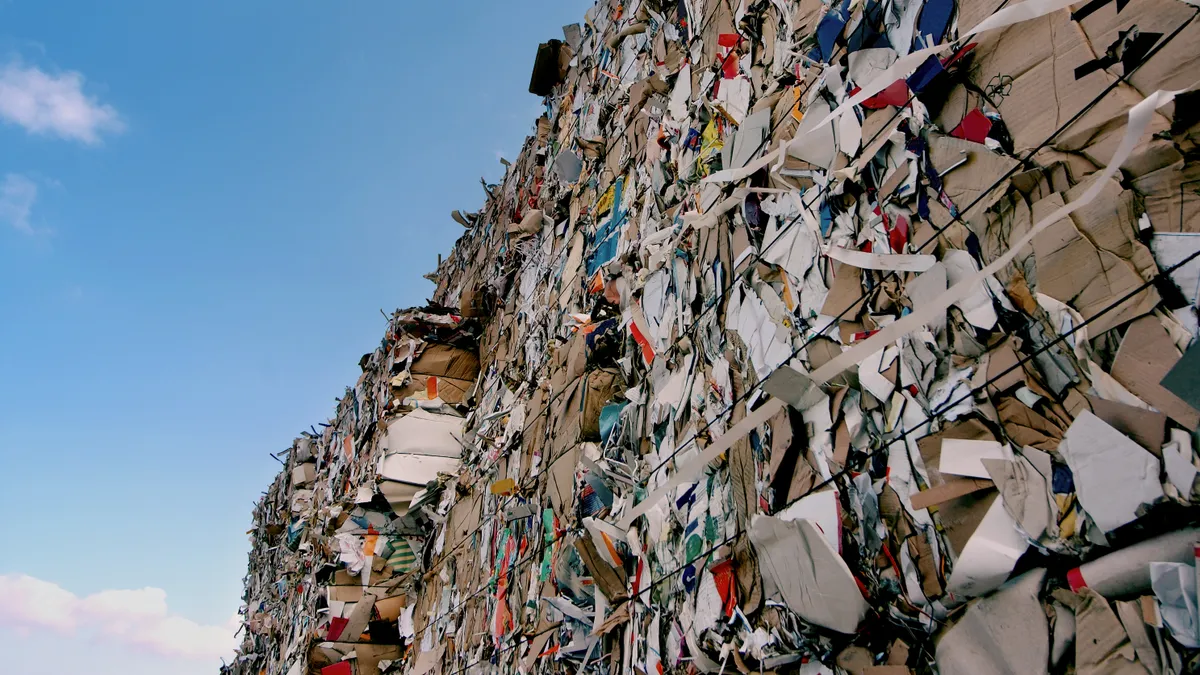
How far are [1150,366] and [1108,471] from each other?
154mm

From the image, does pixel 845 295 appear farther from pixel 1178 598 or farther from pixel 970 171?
pixel 1178 598

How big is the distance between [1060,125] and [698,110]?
165 cm

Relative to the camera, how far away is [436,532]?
5.08 metres

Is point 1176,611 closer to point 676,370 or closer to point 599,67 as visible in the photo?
point 676,370

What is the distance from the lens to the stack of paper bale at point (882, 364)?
1101 millimetres

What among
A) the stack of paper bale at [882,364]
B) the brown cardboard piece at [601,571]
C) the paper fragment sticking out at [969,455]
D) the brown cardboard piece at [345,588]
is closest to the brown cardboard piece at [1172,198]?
the stack of paper bale at [882,364]

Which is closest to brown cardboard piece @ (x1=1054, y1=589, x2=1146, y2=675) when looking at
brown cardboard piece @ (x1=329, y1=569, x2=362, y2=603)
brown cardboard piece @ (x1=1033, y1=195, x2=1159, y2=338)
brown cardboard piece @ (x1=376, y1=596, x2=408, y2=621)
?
brown cardboard piece @ (x1=1033, y1=195, x2=1159, y2=338)

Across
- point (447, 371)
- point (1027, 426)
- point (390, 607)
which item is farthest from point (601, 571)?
point (447, 371)

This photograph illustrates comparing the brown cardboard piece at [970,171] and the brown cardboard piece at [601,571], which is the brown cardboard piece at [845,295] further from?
the brown cardboard piece at [601,571]

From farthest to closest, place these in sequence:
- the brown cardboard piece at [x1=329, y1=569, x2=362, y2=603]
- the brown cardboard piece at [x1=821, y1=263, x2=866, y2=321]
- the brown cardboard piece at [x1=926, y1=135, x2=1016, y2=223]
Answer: the brown cardboard piece at [x1=329, y1=569, x2=362, y2=603], the brown cardboard piece at [x1=821, y1=263, x2=866, y2=321], the brown cardboard piece at [x1=926, y1=135, x2=1016, y2=223]

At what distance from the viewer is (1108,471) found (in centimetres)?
109

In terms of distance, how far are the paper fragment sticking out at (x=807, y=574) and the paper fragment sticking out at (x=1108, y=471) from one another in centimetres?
45

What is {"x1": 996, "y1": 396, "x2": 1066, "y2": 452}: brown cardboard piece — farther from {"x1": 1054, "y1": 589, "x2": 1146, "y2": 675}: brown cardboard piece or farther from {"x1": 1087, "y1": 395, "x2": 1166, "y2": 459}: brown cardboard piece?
{"x1": 1054, "y1": 589, "x2": 1146, "y2": 675}: brown cardboard piece

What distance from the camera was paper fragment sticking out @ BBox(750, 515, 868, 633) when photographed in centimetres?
144
